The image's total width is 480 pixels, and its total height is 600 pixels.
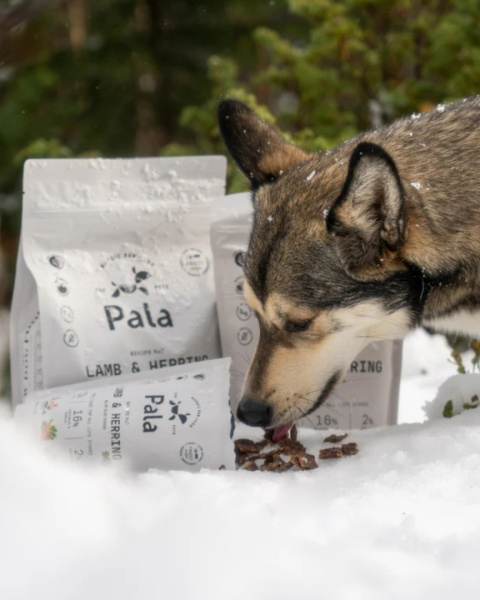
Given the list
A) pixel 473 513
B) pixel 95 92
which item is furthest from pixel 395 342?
pixel 95 92

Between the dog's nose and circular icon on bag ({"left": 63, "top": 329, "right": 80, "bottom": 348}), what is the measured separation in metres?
0.56

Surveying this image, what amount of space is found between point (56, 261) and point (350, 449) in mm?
1022

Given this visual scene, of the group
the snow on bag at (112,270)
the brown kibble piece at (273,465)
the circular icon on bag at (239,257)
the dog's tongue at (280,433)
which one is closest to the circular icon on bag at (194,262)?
the snow on bag at (112,270)

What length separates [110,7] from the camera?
6.20 metres

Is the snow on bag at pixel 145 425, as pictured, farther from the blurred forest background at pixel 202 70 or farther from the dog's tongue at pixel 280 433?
the blurred forest background at pixel 202 70

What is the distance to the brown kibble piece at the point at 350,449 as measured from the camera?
6.90 ft

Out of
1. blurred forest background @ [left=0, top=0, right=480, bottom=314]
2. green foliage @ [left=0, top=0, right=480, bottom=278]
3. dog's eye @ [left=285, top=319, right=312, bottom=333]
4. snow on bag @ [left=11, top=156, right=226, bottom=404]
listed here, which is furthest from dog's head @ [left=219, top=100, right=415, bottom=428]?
green foliage @ [left=0, top=0, right=480, bottom=278]

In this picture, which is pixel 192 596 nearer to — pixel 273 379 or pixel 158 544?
pixel 158 544

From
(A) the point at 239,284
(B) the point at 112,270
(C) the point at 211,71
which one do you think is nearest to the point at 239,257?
(A) the point at 239,284

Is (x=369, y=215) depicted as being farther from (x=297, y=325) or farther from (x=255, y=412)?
(x=255, y=412)

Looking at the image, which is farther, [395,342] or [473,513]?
[395,342]

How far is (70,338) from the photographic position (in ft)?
7.66

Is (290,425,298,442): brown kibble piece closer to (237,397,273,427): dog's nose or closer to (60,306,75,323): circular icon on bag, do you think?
(237,397,273,427): dog's nose

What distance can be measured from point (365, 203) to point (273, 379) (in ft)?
1.70
